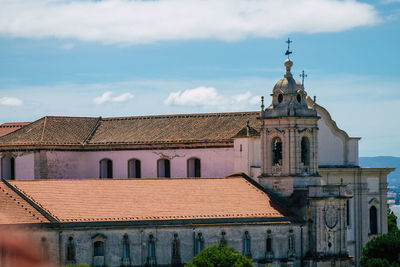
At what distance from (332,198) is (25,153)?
2357cm

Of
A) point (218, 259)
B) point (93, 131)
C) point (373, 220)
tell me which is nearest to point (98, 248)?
point (218, 259)

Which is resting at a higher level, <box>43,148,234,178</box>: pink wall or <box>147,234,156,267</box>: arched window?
<box>43,148,234,178</box>: pink wall

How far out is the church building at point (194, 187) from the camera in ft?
128

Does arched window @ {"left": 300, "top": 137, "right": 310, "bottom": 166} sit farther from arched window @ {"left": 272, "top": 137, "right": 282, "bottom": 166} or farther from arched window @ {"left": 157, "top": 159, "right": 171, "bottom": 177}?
arched window @ {"left": 157, "top": 159, "right": 171, "bottom": 177}

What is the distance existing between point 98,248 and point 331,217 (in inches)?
617

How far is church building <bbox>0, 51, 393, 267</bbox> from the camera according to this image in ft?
128

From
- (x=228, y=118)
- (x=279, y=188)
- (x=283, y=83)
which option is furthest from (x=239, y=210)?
(x=228, y=118)

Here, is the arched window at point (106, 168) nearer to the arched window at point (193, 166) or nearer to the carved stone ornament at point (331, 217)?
the arched window at point (193, 166)

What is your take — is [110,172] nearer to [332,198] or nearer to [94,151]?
[94,151]

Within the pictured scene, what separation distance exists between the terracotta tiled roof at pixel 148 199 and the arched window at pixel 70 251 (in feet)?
3.55

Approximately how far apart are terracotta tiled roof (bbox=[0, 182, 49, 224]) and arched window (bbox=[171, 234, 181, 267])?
24.4 ft

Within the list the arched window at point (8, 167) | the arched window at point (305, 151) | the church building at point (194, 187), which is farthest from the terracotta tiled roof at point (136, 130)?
the arched window at point (305, 151)

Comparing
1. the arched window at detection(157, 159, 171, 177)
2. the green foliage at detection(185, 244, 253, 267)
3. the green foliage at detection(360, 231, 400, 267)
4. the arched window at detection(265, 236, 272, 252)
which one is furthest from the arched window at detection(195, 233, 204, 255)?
the arched window at detection(157, 159, 171, 177)

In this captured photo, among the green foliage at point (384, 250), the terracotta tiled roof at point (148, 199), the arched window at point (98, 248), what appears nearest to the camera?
the arched window at point (98, 248)
